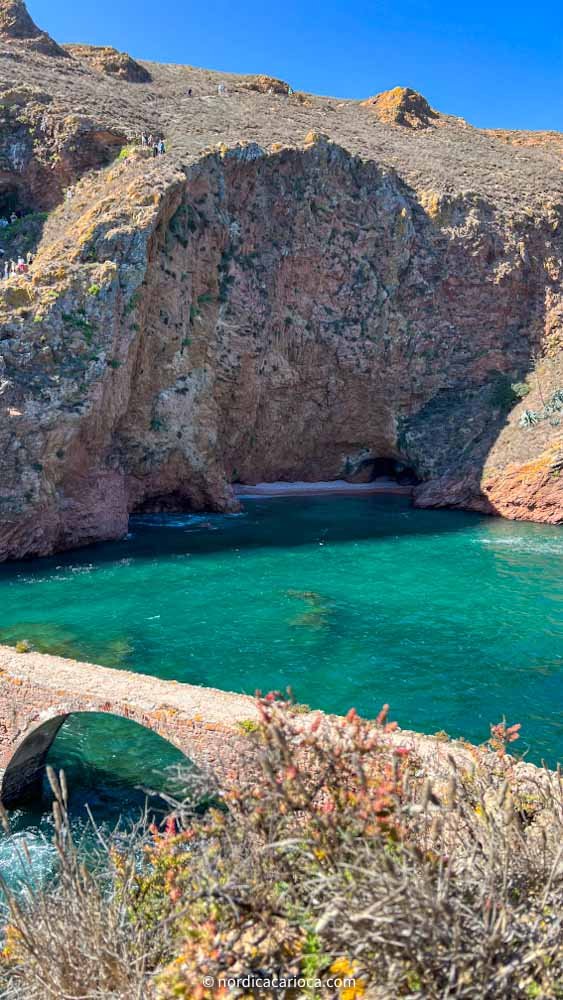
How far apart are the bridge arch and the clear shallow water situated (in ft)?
2.47

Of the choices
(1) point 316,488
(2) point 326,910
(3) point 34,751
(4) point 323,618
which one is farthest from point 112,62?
(2) point 326,910

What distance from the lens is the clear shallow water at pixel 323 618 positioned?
60.5 ft

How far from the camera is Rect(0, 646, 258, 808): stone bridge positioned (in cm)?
1338

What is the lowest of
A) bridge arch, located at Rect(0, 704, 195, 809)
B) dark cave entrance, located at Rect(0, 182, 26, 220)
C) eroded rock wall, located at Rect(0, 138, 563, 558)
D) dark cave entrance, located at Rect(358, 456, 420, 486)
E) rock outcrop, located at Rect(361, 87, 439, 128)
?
bridge arch, located at Rect(0, 704, 195, 809)

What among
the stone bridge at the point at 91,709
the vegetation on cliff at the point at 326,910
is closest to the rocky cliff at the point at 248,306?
the stone bridge at the point at 91,709

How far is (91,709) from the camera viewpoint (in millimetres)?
14211

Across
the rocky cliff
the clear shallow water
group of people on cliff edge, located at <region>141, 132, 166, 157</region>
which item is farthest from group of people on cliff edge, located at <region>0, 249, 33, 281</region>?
the clear shallow water

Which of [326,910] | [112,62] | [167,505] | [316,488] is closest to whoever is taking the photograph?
[326,910]

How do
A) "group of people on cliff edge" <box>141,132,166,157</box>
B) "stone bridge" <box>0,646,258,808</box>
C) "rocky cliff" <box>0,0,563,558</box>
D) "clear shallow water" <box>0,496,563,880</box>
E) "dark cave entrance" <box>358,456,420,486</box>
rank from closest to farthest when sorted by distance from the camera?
"stone bridge" <box>0,646,258,808</box> < "clear shallow water" <box>0,496,563,880</box> < "rocky cliff" <box>0,0,563,558</box> < "group of people on cliff edge" <box>141,132,166,157</box> < "dark cave entrance" <box>358,456,420,486</box>

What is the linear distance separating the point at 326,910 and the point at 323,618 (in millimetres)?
19971

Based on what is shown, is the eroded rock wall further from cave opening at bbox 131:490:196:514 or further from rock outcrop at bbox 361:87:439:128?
rock outcrop at bbox 361:87:439:128

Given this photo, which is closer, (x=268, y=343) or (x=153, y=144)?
(x=153, y=144)

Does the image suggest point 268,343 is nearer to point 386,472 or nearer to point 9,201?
point 386,472

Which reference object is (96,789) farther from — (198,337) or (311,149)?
(311,149)
